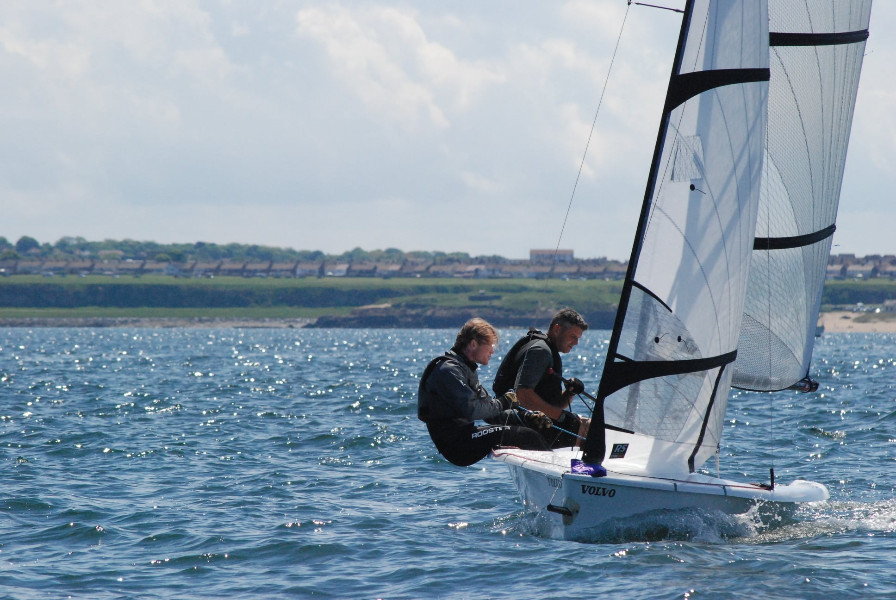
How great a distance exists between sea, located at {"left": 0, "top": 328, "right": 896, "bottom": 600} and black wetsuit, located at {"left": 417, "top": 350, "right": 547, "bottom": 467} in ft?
2.80

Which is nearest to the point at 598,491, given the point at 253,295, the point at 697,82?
the point at 697,82

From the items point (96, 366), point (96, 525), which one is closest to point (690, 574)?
point (96, 525)

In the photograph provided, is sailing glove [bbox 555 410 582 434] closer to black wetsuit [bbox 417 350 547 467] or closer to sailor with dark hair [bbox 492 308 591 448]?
sailor with dark hair [bbox 492 308 591 448]

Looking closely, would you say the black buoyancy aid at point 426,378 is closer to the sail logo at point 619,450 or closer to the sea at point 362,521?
the sea at point 362,521

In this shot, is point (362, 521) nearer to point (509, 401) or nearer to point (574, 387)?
point (509, 401)

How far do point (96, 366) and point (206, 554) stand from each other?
34999 millimetres

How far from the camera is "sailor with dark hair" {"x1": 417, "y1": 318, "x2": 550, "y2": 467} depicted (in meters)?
10.6

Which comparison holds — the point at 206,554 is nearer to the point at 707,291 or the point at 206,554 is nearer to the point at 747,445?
the point at 707,291

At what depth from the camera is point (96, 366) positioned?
140ft


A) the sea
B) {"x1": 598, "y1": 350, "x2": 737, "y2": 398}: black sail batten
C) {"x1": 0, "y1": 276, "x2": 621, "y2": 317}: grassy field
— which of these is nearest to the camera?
the sea

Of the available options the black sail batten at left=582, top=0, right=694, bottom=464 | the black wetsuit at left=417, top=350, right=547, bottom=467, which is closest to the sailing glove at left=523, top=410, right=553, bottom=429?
the black wetsuit at left=417, top=350, right=547, bottom=467

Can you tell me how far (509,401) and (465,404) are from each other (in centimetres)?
62

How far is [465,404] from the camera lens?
1065 cm

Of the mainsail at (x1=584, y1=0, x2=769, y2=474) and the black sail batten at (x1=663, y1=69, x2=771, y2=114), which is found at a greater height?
the black sail batten at (x1=663, y1=69, x2=771, y2=114)
